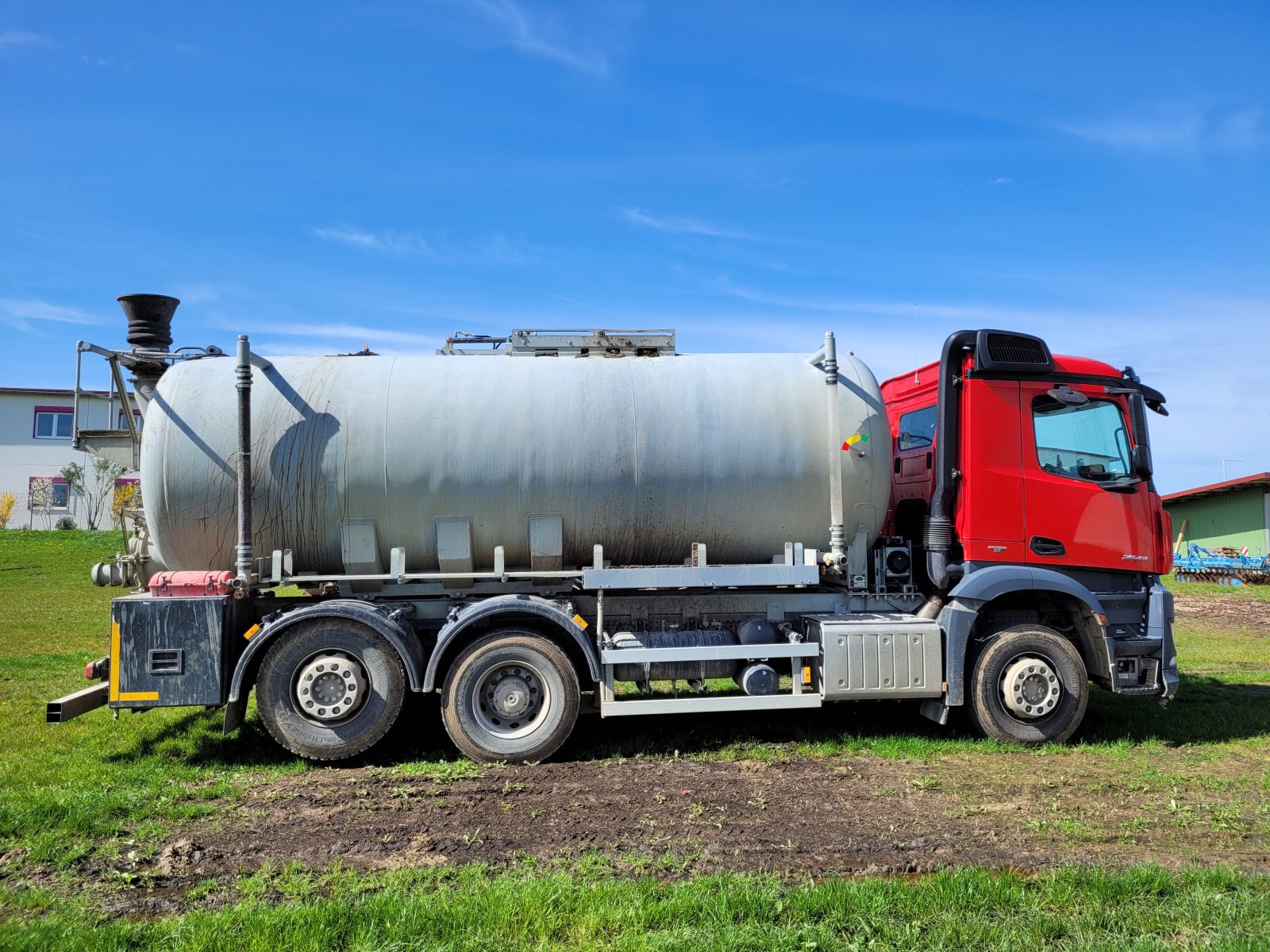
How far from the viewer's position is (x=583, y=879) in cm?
482

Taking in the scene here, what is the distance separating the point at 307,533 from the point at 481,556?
1518 millimetres

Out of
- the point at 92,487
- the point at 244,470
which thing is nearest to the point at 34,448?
the point at 92,487

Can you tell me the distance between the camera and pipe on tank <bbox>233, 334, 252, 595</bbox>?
7391 mm

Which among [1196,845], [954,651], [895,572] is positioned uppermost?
[895,572]

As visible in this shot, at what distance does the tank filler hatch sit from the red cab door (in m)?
3.45

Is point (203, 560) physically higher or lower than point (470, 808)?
higher

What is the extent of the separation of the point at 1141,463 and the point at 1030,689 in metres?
2.35

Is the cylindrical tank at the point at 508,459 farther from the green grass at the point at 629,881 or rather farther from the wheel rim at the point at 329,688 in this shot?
the green grass at the point at 629,881

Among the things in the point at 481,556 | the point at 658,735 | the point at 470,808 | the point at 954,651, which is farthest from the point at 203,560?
the point at 954,651

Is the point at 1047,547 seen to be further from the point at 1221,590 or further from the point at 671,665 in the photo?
the point at 1221,590

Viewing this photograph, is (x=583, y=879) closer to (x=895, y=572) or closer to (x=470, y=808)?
(x=470, y=808)

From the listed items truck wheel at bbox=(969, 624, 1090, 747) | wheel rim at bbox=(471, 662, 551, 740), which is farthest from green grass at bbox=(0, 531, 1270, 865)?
wheel rim at bbox=(471, 662, 551, 740)

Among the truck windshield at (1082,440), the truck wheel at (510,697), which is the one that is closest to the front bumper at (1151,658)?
the truck windshield at (1082,440)

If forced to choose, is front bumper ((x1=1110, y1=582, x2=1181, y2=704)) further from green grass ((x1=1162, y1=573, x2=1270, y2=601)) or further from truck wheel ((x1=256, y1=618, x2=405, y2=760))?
green grass ((x1=1162, y1=573, x2=1270, y2=601))
